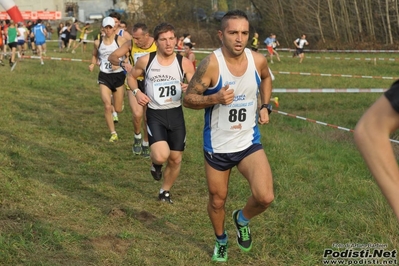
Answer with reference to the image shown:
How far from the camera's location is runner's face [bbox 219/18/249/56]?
5.24 meters

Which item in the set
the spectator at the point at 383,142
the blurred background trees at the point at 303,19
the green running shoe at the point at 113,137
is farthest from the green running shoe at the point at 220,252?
the blurred background trees at the point at 303,19

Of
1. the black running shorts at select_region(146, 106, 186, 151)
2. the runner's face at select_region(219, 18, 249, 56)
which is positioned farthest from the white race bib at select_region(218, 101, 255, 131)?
the black running shorts at select_region(146, 106, 186, 151)

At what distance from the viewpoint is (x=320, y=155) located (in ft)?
33.5

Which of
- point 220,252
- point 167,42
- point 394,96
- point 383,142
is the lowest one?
point 220,252

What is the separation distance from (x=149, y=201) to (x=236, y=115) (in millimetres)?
2757

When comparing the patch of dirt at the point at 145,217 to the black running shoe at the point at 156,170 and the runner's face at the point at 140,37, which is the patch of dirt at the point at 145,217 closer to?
the black running shoe at the point at 156,170

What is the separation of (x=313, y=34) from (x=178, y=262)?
39.4m

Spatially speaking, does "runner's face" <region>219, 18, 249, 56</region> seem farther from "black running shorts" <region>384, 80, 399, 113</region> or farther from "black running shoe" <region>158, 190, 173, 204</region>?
"black running shorts" <region>384, 80, 399, 113</region>

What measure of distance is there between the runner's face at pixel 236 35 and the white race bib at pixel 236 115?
17.2 inches

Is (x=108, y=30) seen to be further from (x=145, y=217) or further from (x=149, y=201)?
A: (x=145, y=217)

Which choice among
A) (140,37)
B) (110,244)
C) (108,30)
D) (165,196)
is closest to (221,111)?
(110,244)

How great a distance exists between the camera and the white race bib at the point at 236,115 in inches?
211

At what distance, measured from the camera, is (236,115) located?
5.38 meters

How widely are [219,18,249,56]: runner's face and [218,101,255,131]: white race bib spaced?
436mm
